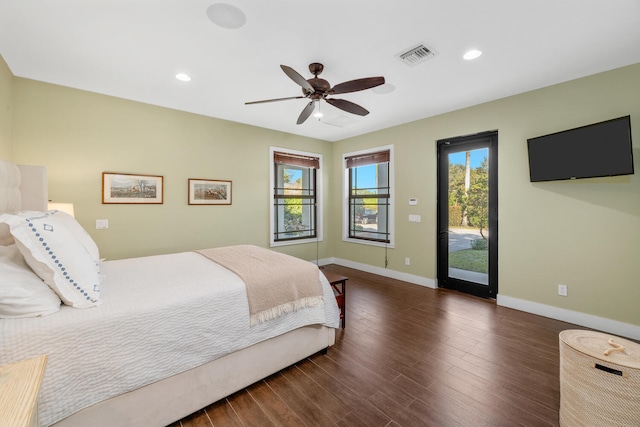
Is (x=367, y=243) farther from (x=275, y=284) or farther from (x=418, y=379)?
(x=275, y=284)

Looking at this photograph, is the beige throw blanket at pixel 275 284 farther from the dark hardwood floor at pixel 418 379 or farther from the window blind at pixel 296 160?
the window blind at pixel 296 160

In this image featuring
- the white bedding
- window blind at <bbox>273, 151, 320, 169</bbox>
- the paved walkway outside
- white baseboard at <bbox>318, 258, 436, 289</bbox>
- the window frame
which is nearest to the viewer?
the white bedding

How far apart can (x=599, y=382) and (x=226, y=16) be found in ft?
10.6

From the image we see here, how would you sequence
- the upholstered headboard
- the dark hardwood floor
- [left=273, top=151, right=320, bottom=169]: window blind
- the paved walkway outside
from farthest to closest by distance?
[left=273, top=151, right=320, bottom=169]: window blind, the paved walkway outside, the upholstered headboard, the dark hardwood floor

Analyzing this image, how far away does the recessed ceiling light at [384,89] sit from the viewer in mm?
2995

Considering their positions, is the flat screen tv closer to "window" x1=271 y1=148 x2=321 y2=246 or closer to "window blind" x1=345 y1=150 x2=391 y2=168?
"window blind" x1=345 y1=150 x2=391 y2=168

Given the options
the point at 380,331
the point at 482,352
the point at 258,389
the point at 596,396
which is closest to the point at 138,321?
the point at 258,389

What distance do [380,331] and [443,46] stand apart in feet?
9.09

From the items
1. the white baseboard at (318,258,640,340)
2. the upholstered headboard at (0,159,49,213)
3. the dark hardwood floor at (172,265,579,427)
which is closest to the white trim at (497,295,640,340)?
the white baseboard at (318,258,640,340)

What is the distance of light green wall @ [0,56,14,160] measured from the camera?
8.06 feet

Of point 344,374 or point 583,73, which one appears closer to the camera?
point 344,374

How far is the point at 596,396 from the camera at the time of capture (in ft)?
4.50

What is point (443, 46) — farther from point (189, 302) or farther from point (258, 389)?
point (258, 389)

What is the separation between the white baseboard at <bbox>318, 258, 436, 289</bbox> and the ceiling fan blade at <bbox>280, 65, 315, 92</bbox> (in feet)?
11.0
